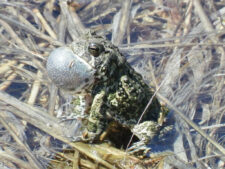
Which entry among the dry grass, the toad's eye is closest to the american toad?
the toad's eye

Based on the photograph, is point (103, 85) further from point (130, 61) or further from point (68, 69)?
point (130, 61)

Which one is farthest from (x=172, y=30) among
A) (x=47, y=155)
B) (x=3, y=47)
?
(x=47, y=155)

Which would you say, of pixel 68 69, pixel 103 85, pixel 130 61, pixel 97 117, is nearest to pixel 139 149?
pixel 97 117

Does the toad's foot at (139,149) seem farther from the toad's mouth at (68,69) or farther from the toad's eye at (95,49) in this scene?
the toad's eye at (95,49)

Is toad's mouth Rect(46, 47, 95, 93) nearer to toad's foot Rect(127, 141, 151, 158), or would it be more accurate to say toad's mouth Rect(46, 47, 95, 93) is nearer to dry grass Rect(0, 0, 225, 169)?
dry grass Rect(0, 0, 225, 169)

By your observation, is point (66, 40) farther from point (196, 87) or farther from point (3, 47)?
point (196, 87)

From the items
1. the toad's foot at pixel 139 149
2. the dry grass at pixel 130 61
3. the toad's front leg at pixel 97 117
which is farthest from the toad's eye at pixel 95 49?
the toad's foot at pixel 139 149
